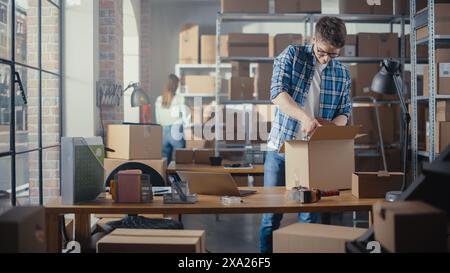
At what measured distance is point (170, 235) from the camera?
2.00 metres

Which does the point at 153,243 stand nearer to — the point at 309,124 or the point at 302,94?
the point at 309,124

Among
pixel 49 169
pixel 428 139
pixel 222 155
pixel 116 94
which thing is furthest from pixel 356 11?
pixel 49 169

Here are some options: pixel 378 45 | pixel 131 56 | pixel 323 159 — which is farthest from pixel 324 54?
pixel 131 56

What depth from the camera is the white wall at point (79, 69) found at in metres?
4.38

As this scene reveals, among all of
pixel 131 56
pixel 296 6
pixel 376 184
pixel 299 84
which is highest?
pixel 296 6

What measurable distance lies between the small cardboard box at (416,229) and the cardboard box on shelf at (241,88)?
3887 mm

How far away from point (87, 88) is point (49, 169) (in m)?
0.73

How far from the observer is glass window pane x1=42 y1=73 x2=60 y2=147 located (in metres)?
4.16

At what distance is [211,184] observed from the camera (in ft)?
8.68

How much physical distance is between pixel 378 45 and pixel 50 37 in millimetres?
3169

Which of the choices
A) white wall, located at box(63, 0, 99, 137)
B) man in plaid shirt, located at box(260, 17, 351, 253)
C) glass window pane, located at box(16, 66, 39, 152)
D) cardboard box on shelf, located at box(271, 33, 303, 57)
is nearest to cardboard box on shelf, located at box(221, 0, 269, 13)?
cardboard box on shelf, located at box(271, 33, 303, 57)

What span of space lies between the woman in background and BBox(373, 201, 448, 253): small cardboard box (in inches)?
204

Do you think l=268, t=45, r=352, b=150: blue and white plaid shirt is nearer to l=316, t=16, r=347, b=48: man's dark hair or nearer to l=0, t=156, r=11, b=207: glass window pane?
l=316, t=16, r=347, b=48: man's dark hair
